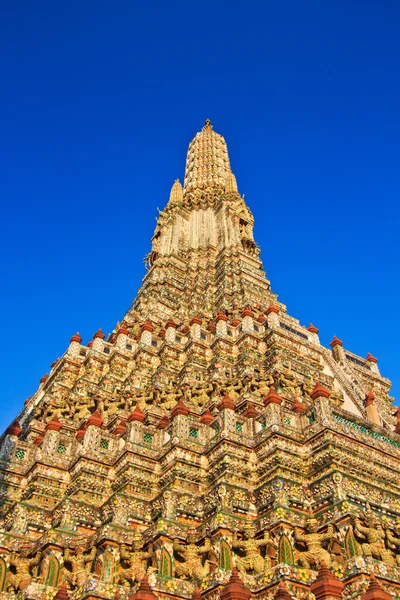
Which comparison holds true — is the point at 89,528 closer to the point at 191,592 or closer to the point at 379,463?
the point at 191,592

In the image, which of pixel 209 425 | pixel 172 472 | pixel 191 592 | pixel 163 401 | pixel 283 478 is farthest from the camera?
pixel 163 401

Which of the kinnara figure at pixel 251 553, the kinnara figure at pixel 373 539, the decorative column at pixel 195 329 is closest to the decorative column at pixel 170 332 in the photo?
the decorative column at pixel 195 329

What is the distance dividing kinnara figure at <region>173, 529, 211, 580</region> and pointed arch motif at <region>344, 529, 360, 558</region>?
12.0 ft

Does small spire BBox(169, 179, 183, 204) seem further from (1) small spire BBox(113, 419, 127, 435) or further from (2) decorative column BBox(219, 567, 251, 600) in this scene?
(2) decorative column BBox(219, 567, 251, 600)

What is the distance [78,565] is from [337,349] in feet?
78.8

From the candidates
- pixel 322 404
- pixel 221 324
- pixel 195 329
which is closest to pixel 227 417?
pixel 322 404

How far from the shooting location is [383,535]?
15.2 meters

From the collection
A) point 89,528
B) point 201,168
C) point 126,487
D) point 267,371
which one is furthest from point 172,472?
point 201,168

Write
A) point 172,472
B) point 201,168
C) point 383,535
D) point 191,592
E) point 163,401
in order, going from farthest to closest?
1. point 201,168
2. point 163,401
3. point 172,472
4. point 383,535
5. point 191,592

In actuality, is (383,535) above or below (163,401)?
below

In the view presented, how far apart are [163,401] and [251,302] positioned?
11.5 m

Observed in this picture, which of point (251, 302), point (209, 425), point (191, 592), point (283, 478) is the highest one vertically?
point (251, 302)

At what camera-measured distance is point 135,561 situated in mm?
15242

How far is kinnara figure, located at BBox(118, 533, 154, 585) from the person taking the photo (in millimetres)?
14797
